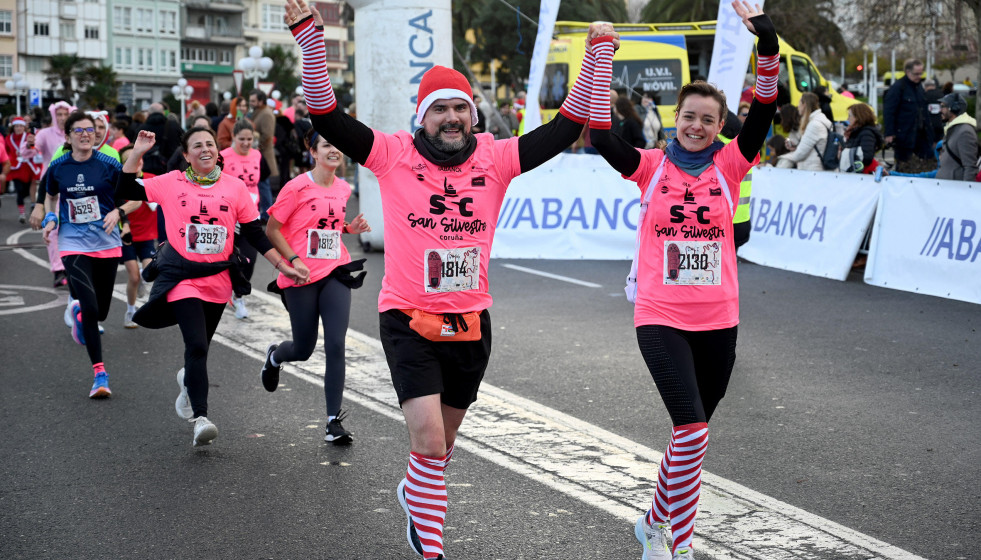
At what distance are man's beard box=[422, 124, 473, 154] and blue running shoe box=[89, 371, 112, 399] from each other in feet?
13.8

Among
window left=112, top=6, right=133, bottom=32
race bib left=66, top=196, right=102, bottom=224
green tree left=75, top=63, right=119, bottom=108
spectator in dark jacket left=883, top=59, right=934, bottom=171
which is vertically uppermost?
window left=112, top=6, right=133, bottom=32

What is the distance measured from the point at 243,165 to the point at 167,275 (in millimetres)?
4568

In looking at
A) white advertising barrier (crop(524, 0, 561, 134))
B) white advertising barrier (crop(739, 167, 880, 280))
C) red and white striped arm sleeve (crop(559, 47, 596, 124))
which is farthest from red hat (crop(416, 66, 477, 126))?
white advertising barrier (crop(524, 0, 561, 134))

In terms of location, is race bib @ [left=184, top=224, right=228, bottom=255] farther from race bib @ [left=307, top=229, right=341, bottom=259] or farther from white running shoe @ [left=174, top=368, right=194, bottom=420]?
white running shoe @ [left=174, top=368, right=194, bottom=420]

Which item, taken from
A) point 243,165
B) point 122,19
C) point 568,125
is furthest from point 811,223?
point 122,19

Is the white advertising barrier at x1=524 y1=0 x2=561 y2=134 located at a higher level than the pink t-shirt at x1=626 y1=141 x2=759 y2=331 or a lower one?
higher

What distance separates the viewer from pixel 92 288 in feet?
26.4

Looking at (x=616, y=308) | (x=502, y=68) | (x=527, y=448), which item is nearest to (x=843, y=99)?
(x=616, y=308)

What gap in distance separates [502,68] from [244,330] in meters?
56.4

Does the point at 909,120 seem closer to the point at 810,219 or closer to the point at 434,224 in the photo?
the point at 810,219

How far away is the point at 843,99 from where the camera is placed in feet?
79.4

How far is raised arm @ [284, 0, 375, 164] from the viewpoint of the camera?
167 inches

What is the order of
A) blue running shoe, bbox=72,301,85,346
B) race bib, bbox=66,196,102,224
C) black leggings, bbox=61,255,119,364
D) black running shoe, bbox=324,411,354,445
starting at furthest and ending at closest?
blue running shoe, bbox=72,301,85,346 < race bib, bbox=66,196,102,224 < black leggings, bbox=61,255,119,364 < black running shoe, bbox=324,411,354,445

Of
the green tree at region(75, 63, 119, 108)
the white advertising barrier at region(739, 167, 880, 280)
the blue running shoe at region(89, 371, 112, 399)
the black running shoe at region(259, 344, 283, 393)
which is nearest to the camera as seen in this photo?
the black running shoe at region(259, 344, 283, 393)
